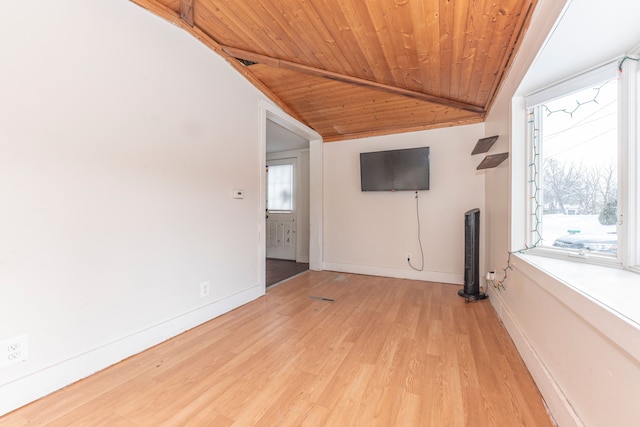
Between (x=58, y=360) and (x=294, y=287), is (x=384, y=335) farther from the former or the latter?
(x=58, y=360)

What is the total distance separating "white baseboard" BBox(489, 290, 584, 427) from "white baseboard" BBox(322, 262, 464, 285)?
1298mm

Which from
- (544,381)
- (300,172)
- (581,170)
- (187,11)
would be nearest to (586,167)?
(581,170)

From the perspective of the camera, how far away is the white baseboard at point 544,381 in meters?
1.11

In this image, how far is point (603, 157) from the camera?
1408 millimetres

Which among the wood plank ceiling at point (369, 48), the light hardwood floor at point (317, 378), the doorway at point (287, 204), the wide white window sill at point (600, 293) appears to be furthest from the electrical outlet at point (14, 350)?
the doorway at point (287, 204)

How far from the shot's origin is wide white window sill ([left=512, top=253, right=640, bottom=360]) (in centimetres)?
81

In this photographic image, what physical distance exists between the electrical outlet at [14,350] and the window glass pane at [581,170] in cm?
318

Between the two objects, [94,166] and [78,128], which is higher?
[78,128]

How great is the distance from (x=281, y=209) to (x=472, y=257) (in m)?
3.71

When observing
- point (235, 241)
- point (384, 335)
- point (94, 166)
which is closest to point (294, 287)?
point (235, 241)

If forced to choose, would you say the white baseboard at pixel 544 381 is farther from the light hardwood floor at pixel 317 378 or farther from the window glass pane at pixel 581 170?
the window glass pane at pixel 581 170

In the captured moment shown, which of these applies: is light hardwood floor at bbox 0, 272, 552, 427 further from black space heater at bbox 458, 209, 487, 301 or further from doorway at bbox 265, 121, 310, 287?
doorway at bbox 265, 121, 310, 287

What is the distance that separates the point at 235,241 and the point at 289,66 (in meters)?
1.87

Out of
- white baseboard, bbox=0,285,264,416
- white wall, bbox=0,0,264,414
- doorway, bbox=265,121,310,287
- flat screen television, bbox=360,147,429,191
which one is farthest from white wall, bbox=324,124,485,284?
white baseboard, bbox=0,285,264,416
